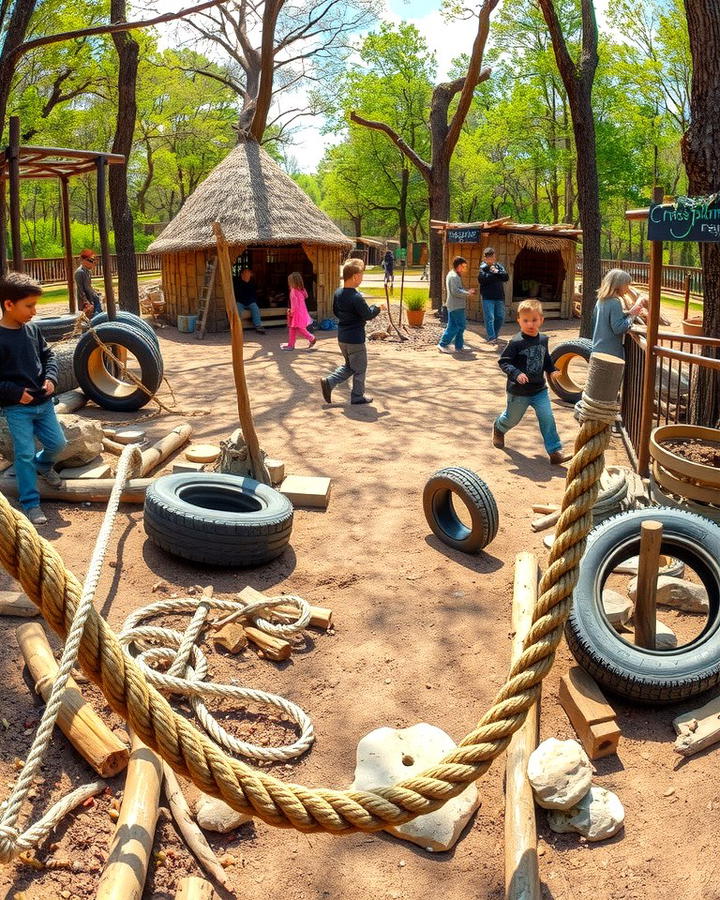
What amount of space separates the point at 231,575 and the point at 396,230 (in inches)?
2317

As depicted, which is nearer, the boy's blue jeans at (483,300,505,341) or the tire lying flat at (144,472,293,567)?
the tire lying flat at (144,472,293,567)

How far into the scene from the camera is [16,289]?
5.45m

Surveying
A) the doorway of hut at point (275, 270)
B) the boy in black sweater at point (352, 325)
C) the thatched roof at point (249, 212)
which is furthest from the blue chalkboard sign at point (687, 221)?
the doorway of hut at point (275, 270)

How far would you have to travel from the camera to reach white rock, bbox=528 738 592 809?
121 inches

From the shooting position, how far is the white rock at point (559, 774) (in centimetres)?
307

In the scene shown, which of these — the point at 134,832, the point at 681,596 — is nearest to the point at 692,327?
the point at 681,596

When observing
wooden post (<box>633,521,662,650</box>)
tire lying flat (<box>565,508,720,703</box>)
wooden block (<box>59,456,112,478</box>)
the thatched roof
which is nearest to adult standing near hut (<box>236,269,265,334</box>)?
the thatched roof

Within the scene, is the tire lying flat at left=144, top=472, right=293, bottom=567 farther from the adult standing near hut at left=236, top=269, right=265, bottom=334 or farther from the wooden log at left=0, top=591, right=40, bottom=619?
the adult standing near hut at left=236, top=269, right=265, bottom=334

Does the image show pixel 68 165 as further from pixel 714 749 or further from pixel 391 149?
pixel 391 149

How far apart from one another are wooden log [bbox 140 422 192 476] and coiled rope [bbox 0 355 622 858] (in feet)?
15.6

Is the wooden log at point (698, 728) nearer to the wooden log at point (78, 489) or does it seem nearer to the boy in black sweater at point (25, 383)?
the wooden log at point (78, 489)

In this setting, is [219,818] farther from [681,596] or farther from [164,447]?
[164,447]

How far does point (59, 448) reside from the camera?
6.33 m

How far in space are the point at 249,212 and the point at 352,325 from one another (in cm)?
776
